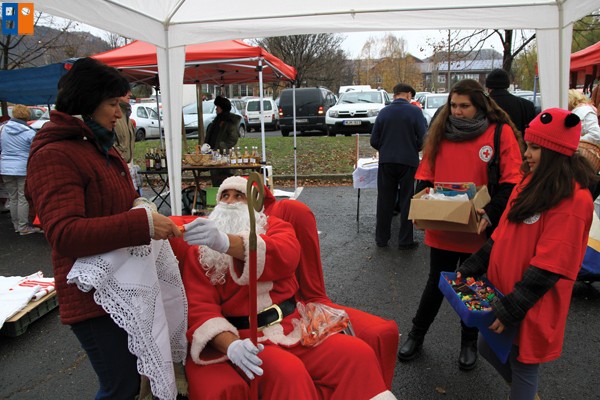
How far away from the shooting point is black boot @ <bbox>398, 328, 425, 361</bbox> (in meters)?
3.08

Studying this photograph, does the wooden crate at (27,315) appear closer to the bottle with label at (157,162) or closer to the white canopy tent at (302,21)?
the white canopy tent at (302,21)

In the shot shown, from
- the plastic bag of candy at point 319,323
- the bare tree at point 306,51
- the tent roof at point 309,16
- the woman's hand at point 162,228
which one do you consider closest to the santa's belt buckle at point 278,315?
the plastic bag of candy at point 319,323

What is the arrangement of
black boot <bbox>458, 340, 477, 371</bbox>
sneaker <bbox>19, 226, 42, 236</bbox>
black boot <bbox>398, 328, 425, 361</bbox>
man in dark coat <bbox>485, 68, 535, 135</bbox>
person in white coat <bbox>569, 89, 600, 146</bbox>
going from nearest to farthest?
black boot <bbox>458, 340, 477, 371</bbox>, black boot <bbox>398, 328, 425, 361</bbox>, man in dark coat <bbox>485, 68, 535, 135</bbox>, person in white coat <bbox>569, 89, 600, 146</bbox>, sneaker <bbox>19, 226, 42, 236</bbox>

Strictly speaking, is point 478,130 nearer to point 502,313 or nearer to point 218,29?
point 502,313

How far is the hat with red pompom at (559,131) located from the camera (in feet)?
6.29

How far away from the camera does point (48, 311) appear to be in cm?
397

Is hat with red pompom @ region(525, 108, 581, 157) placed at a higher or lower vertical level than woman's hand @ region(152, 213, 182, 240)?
higher

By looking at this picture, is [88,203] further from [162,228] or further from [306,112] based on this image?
[306,112]

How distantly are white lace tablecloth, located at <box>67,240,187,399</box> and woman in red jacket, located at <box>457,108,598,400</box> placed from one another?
4.97ft

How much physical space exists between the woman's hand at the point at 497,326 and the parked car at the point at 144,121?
62.6 ft

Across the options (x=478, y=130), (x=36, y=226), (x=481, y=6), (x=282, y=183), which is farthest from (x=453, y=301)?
(x=282, y=183)

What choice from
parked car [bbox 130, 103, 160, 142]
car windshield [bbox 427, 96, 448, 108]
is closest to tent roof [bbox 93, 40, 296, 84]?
car windshield [bbox 427, 96, 448, 108]

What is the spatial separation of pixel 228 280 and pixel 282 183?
7808 millimetres

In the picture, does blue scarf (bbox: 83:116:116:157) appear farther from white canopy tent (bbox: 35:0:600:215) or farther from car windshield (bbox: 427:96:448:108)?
car windshield (bbox: 427:96:448:108)
